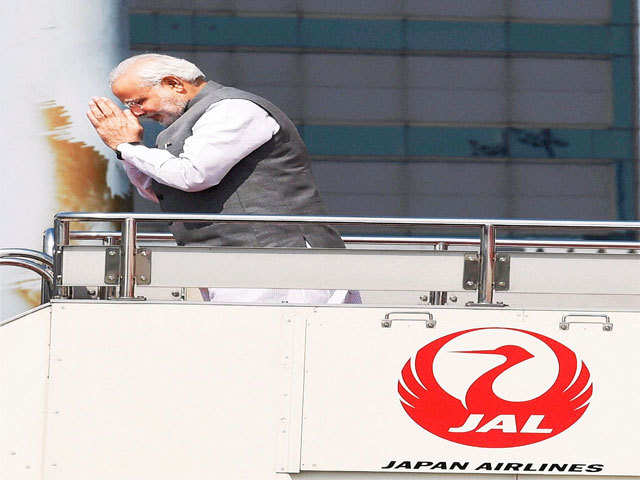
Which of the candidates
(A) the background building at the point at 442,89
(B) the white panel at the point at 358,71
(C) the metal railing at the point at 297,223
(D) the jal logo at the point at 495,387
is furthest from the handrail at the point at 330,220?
(B) the white panel at the point at 358,71

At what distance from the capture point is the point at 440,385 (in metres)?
3.12

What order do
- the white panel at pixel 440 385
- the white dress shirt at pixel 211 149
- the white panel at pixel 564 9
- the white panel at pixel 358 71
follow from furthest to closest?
the white panel at pixel 564 9 < the white panel at pixel 358 71 < the white dress shirt at pixel 211 149 < the white panel at pixel 440 385

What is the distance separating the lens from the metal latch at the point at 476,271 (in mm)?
3236

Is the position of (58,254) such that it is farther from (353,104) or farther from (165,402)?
(353,104)

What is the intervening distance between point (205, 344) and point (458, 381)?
0.78m

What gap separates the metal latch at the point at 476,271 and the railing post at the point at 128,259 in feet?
3.43

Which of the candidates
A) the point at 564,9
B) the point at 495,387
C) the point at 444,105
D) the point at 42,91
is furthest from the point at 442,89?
the point at 495,387

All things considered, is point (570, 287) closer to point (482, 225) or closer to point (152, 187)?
point (482, 225)

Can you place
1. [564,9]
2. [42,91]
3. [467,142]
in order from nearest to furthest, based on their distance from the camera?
1. [42,91]
2. [467,142]
3. [564,9]

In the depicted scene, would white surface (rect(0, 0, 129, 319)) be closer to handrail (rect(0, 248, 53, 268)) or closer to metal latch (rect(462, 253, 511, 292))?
handrail (rect(0, 248, 53, 268))

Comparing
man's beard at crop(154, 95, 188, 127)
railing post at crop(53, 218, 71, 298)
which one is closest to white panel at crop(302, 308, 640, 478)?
railing post at crop(53, 218, 71, 298)

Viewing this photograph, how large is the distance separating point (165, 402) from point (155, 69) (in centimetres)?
121

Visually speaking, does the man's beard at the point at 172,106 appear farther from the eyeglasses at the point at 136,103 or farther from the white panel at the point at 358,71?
the white panel at the point at 358,71

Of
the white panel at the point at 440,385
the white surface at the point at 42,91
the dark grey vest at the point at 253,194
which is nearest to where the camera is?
the white panel at the point at 440,385
